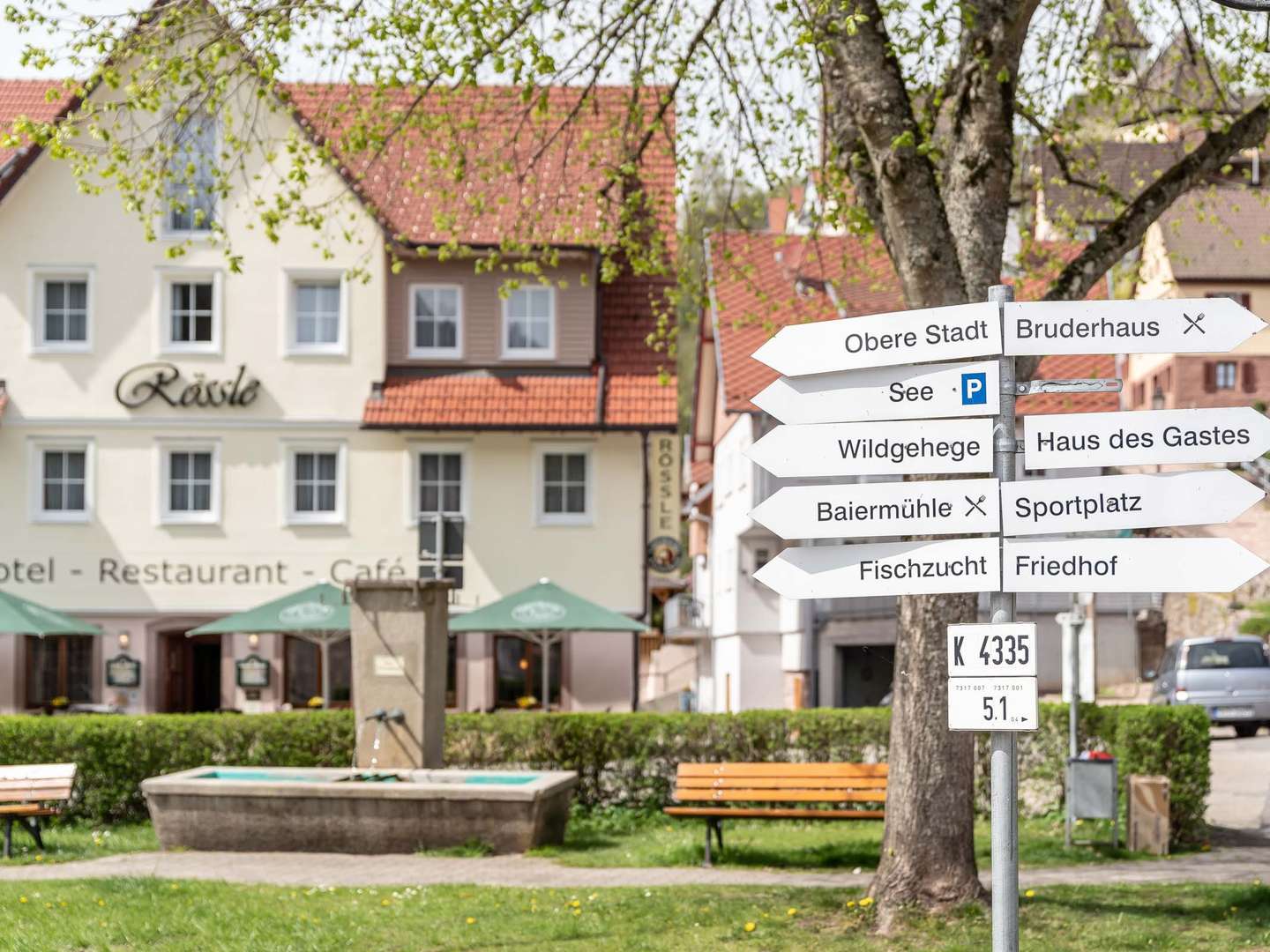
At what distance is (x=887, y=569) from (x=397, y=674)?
11.3m

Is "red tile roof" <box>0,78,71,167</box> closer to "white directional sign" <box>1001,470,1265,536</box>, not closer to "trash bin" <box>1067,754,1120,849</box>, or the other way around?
"trash bin" <box>1067,754,1120,849</box>

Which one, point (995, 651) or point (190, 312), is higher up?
point (190, 312)

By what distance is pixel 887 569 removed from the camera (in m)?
6.37

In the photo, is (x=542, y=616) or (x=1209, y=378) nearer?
(x=542, y=616)

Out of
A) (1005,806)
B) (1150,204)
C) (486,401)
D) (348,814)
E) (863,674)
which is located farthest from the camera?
(863,674)

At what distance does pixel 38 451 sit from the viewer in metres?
31.8

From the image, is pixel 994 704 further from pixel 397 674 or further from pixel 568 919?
pixel 397 674

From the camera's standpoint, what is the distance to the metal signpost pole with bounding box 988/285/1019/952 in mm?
5840

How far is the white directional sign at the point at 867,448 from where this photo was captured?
6.50m

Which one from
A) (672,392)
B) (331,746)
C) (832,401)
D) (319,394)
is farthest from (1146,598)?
(832,401)

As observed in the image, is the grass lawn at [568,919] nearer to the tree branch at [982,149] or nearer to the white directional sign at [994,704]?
the tree branch at [982,149]

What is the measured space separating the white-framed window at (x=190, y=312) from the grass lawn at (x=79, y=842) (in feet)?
50.9

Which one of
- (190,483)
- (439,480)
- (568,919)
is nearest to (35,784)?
(568,919)

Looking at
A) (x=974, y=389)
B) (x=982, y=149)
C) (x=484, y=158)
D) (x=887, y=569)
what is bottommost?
(x=887, y=569)
